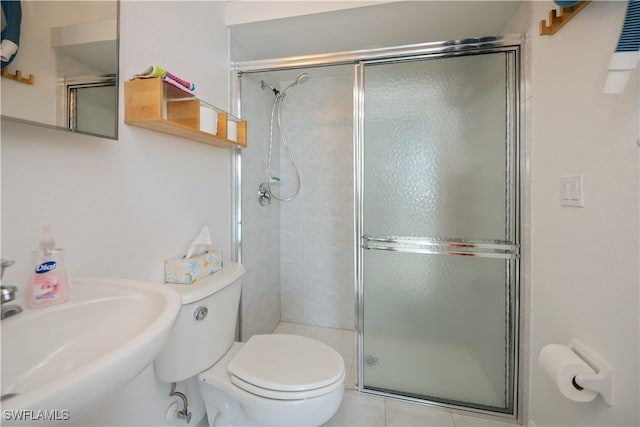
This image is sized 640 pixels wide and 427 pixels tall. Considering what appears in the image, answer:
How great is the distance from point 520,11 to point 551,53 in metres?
0.42

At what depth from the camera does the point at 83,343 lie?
65cm

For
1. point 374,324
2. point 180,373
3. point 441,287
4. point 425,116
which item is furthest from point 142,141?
point 441,287

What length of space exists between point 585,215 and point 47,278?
5.08 ft

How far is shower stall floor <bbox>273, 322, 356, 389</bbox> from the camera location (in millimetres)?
1991

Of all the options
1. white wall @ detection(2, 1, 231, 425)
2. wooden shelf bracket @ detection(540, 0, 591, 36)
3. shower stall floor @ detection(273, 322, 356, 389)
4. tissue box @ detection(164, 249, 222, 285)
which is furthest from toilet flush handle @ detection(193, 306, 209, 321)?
wooden shelf bracket @ detection(540, 0, 591, 36)

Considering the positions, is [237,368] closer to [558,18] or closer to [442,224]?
[442,224]

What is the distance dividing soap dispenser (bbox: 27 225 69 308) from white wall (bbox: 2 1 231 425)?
0.09ft

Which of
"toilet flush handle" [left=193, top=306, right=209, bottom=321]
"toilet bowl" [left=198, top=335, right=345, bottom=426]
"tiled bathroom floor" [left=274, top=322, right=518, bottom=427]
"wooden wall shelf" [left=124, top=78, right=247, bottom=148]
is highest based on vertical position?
"wooden wall shelf" [left=124, top=78, right=247, bottom=148]

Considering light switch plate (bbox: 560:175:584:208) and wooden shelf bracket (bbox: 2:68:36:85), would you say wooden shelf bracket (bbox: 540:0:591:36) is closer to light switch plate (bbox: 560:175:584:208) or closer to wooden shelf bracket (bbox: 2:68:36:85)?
light switch plate (bbox: 560:175:584:208)

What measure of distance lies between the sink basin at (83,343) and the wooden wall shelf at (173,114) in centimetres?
54

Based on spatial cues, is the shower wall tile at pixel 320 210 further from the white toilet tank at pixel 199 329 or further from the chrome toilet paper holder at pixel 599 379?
the chrome toilet paper holder at pixel 599 379

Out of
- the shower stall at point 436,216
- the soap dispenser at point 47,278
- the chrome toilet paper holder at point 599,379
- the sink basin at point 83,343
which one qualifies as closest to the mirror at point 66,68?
the soap dispenser at point 47,278

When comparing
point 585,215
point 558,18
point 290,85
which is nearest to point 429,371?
point 585,215

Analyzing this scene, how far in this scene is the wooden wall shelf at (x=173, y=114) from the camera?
923mm
